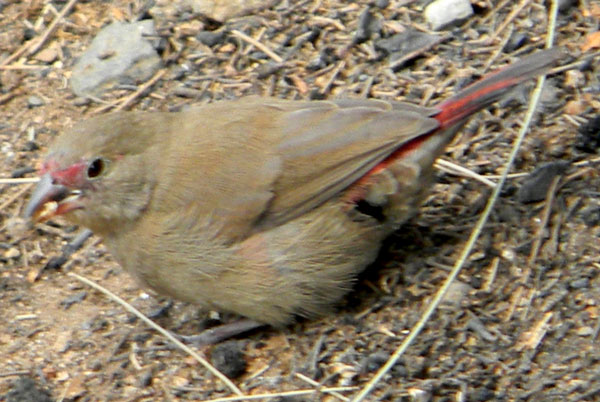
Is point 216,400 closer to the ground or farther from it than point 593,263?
closer to the ground

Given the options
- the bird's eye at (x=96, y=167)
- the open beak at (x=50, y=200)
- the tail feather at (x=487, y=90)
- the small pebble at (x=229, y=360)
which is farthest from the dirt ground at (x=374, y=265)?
the bird's eye at (x=96, y=167)

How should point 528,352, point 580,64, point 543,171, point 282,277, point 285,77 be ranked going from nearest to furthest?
point 528,352
point 282,277
point 543,171
point 580,64
point 285,77

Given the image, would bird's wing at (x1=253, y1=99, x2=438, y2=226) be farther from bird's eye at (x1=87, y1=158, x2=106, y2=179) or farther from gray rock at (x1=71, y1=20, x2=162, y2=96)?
gray rock at (x1=71, y1=20, x2=162, y2=96)

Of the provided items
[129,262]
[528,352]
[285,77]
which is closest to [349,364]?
[528,352]

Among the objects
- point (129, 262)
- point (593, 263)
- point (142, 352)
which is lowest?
point (142, 352)

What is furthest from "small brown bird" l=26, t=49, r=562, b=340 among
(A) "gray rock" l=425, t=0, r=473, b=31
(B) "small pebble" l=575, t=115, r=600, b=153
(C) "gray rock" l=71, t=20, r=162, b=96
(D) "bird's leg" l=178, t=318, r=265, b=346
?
(C) "gray rock" l=71, t=20, r=162, b=96

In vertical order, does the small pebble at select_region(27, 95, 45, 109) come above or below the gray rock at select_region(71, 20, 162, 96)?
below

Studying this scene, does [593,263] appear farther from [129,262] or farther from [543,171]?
[129,262]

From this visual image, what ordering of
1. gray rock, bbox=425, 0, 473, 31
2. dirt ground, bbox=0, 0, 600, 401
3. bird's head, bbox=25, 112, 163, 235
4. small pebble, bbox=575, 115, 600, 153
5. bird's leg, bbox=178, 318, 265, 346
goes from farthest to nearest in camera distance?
gray rock, bbox=425, 0, 473, 31 < small pebble, bbox=575, 115, 600, 153 < bird's leg, bbox=178, 318, 265, 346 < bird's head, bbox=25, 112, 163, 235 < dirt ground, bbox=0, 0, 600, 401
